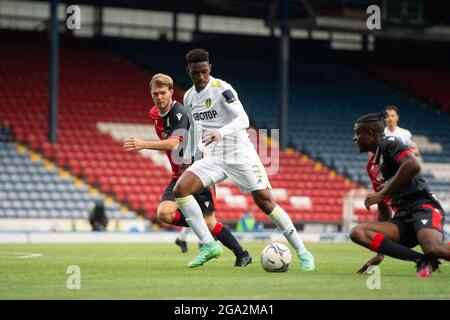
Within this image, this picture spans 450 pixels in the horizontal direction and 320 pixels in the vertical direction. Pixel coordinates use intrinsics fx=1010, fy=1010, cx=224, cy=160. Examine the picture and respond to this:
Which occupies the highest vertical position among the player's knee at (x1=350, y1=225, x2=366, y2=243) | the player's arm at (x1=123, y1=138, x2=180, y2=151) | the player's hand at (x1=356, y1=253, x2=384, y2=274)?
the player's arm at (x1=123, y1=138, x2=180, y2=151)

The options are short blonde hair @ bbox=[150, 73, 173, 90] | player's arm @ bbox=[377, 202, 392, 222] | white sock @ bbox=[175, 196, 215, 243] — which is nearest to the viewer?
player's arm @ bbox=[377, 202, 392, 222]

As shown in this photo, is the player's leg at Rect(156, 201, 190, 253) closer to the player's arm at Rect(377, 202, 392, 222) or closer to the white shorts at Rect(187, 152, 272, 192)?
the white shorts at Rect(187, 152, 272, 192)

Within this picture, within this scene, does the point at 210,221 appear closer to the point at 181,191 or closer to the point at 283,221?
the point at 181,191

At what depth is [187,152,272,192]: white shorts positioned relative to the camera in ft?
37.6

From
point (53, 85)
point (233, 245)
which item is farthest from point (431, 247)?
point (53, 85)

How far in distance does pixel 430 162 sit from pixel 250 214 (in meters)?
9.43

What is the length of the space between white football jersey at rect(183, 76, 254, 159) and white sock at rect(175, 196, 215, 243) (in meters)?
0.62

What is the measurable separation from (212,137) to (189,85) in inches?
974

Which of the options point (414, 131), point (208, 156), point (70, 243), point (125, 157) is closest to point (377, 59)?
point (414, 131)

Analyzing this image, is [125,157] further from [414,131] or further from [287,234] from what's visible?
[287,234]

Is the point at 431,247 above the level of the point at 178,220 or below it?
above

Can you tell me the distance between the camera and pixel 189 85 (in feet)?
116

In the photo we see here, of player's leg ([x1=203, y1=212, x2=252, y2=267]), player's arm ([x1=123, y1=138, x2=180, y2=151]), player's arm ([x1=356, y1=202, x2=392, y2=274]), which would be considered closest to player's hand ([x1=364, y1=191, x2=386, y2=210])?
player's arm ([x1=356, y1=202, x2=392, y2=274])

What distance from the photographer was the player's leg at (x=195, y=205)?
37.6 ft
